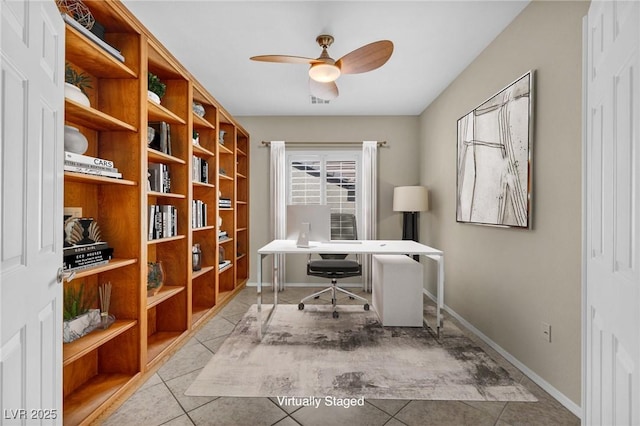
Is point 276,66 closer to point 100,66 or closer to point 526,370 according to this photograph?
point 100,66

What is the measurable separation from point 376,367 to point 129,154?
2.27 meters

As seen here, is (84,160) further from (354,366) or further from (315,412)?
(354,366)

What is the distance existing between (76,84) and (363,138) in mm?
3556

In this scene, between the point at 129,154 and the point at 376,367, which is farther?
the point at 376,367

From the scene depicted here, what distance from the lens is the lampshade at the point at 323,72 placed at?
232 centimetres

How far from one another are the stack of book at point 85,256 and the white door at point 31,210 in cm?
54

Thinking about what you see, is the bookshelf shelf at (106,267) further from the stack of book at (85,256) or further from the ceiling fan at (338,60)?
the ceiling fan at (338,60)

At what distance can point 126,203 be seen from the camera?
6.46 feet

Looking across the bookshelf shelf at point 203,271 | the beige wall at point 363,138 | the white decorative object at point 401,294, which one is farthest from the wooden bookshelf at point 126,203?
the beige wall at point 363,138

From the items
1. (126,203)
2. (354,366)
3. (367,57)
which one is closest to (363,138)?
(367,57)

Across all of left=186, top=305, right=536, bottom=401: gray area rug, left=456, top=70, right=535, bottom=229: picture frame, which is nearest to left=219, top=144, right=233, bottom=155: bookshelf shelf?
left=186, top=305, right=536, bottom=401: gray area rug
